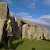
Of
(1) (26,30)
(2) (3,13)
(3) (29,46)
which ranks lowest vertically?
(3) (29,46)

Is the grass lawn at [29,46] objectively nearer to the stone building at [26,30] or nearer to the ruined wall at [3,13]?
the ruined wall at [3,13]

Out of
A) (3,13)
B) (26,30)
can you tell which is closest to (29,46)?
(3,13)

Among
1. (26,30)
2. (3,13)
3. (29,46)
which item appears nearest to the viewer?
(29,46)

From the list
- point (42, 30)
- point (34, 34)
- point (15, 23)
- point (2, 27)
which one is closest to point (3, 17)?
point (2, 27)

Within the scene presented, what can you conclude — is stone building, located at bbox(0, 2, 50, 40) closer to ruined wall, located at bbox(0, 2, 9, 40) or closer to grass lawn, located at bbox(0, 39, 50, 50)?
ruined wall, located at bbox(0, 2, 9, 40)

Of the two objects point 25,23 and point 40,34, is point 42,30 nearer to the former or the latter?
point 40,34

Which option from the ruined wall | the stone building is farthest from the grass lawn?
the stone building

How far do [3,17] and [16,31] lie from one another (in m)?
9.21

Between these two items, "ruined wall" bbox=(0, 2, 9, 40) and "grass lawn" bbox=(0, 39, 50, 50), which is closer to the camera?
"grass lawn" bbox=(0, 39, 50, 50)

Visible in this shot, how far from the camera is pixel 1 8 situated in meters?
24.4

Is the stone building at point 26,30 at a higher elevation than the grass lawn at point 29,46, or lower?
higher

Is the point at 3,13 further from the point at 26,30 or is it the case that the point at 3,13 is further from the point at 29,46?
the point at 26,30

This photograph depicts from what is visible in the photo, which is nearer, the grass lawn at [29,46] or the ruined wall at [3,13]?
the grass lawn at [29,46]

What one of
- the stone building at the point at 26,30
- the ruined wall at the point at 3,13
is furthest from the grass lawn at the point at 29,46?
the stone building at the point at 26,30
